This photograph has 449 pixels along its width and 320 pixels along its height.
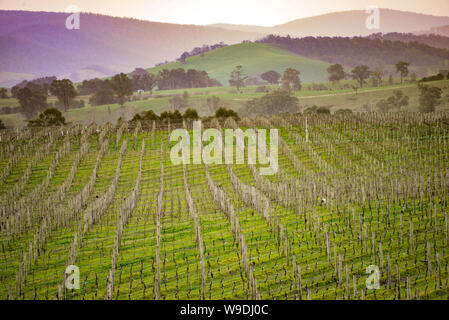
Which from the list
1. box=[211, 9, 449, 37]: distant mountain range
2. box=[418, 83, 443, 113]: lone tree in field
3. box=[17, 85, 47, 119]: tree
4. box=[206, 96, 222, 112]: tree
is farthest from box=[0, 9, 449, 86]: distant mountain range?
box=[418, 83, 443, 113]: lone tree in field

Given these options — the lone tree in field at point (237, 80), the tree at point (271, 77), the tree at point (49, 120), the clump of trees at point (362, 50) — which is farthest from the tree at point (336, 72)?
the tree at point (49, 120)

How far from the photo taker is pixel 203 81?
11288cm

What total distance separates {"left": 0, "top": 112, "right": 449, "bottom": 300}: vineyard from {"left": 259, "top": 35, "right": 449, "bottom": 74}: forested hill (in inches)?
4196

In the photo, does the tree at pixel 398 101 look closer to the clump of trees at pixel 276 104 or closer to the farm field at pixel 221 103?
the farm field at pixel 221 103

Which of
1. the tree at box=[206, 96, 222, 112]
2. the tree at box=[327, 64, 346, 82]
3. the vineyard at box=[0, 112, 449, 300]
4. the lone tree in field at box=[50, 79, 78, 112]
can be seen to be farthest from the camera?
the tree at box=[327, 64, 346, 82]

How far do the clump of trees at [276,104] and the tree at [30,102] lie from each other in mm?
33787

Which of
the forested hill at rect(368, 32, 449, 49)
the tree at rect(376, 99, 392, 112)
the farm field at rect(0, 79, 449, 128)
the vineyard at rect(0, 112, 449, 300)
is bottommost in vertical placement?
the vineyard at rect(0, 112, 449, 300)

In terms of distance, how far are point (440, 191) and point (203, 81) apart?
323ft

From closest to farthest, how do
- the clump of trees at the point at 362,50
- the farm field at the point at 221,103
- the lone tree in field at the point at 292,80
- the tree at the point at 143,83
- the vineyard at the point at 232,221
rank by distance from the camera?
the vineyard at the point at 232,221 → the farm field at the point at 221,103 → the lone tree in field at the point at 292,80 → the tree at the point at 143,83 → the clump of trees at the point at 362,50

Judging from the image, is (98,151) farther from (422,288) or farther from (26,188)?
(422,288)

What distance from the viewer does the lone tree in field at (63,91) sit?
79.9 m

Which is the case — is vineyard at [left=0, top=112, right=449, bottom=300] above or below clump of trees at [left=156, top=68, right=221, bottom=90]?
below

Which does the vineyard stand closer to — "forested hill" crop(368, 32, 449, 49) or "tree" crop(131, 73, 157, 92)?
"tree" crop(131, 73, 157, 92)

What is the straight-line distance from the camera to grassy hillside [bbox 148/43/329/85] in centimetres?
12688
